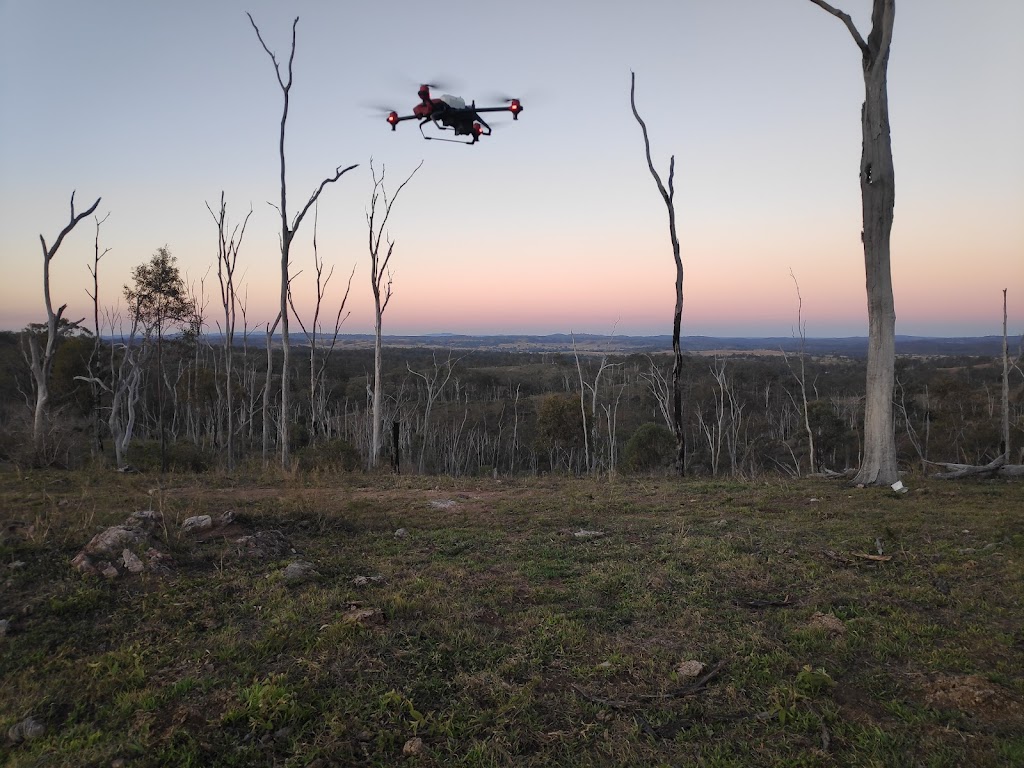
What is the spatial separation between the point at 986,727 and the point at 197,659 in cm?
419

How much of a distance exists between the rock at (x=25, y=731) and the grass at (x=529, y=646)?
47 millimetres

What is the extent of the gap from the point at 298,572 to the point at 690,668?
3179 millimetres

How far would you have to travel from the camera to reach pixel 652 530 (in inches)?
252

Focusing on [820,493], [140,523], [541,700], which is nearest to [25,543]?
[140,523]

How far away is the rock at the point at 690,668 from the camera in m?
3.24

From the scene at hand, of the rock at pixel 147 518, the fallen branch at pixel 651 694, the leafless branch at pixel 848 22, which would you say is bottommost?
the fallen branch at pixel 651 694

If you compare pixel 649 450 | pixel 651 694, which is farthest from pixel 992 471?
pixel 649 450

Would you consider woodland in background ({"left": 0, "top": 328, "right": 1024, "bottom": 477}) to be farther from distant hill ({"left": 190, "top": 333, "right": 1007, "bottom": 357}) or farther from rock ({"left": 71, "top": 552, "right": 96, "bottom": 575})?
distant hill ({"left": 190, "top": 333, "right": 1007, "bottom": 357})

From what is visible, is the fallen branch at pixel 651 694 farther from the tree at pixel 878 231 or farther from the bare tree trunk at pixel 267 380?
the bare tree trunk at pixel 267 380

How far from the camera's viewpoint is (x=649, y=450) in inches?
1047

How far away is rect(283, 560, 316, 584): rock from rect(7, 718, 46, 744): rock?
189cm

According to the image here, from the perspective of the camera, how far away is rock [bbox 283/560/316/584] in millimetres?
4627

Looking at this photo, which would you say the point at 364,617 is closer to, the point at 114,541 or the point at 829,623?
the point at 114,541

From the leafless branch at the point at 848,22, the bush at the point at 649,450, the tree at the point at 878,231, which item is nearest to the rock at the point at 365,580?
the tree at the point at 878,231
